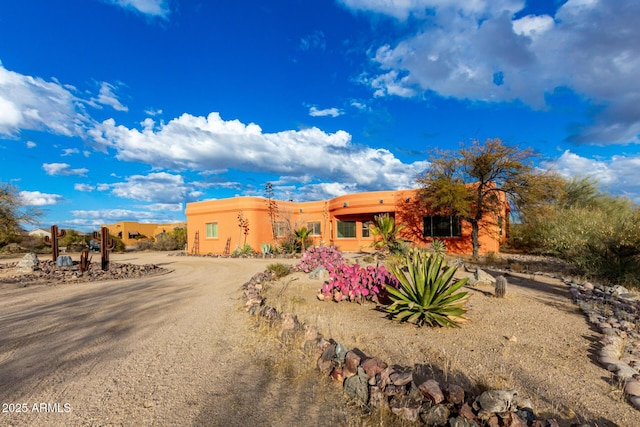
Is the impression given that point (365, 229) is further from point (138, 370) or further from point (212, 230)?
point (138, 370)

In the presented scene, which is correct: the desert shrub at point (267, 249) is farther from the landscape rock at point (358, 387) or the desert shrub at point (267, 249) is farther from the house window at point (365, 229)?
the landscape rock at point (358, 387)

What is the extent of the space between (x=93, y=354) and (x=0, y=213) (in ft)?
78.7

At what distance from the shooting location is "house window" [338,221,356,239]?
2259cm

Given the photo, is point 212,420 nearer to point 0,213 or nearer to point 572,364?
point 572,364

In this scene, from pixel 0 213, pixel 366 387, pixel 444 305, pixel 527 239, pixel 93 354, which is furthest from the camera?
pixel 0 213

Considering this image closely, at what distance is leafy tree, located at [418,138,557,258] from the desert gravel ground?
394 inches

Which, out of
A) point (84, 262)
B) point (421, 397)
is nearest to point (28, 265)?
point (84, 262)

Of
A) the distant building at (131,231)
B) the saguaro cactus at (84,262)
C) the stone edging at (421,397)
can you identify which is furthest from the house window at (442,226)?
the distant building at (131,231)

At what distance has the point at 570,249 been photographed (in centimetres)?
980

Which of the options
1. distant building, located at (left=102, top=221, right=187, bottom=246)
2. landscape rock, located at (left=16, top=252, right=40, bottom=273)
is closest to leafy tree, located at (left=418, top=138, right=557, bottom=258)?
landscape rock, located at (left=16, top=252, right=40, bottom=273)

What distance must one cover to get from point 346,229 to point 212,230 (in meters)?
9.52

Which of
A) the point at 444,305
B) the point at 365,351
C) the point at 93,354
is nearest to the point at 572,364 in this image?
the point at 444,305

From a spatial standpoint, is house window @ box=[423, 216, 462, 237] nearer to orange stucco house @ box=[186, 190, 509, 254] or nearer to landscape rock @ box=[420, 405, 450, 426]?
orange stucco house @ box=[186, 190, 509, 254]

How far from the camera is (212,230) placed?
23.8m
